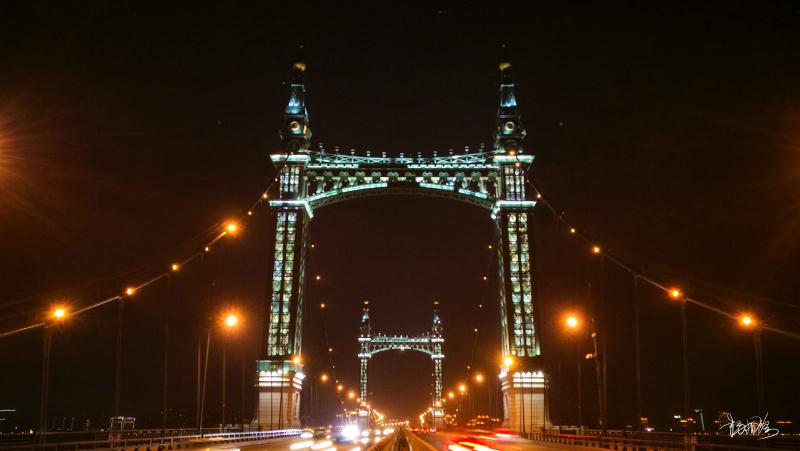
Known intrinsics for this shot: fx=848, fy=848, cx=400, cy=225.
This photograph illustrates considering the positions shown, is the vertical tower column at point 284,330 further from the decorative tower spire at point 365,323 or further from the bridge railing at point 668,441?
the decorative tower spire at point 365,323

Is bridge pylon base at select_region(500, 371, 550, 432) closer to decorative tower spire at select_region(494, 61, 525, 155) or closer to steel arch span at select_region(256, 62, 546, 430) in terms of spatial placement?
steel arch span at select_region(256, 62, 546, 430)

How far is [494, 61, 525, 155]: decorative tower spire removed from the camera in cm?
5994

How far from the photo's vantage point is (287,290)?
55625mm

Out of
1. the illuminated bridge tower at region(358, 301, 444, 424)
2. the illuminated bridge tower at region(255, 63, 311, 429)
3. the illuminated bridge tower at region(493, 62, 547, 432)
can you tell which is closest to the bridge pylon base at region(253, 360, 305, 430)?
the illuminated bridge tower at region(255, 63, 311, 429)

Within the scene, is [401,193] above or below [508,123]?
below

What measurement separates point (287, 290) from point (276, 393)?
6.69 metres

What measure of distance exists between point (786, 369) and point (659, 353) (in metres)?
13.1

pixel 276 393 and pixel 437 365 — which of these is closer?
pixel 276 393

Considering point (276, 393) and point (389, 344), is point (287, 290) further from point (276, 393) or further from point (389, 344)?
point (389, 344)

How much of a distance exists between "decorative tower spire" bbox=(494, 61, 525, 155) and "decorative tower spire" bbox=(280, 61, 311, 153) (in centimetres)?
1388

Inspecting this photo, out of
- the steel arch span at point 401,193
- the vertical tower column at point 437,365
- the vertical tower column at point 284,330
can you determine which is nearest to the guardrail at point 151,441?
the vertical tower column at point 284,330

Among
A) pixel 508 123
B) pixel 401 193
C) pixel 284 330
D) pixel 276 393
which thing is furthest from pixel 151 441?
pixel 508 123

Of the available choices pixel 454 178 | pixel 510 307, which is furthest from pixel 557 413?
pixel 454 178

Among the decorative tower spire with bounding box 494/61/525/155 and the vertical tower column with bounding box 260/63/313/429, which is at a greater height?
the decorative tower spire with bounding box 494/61/525/155
